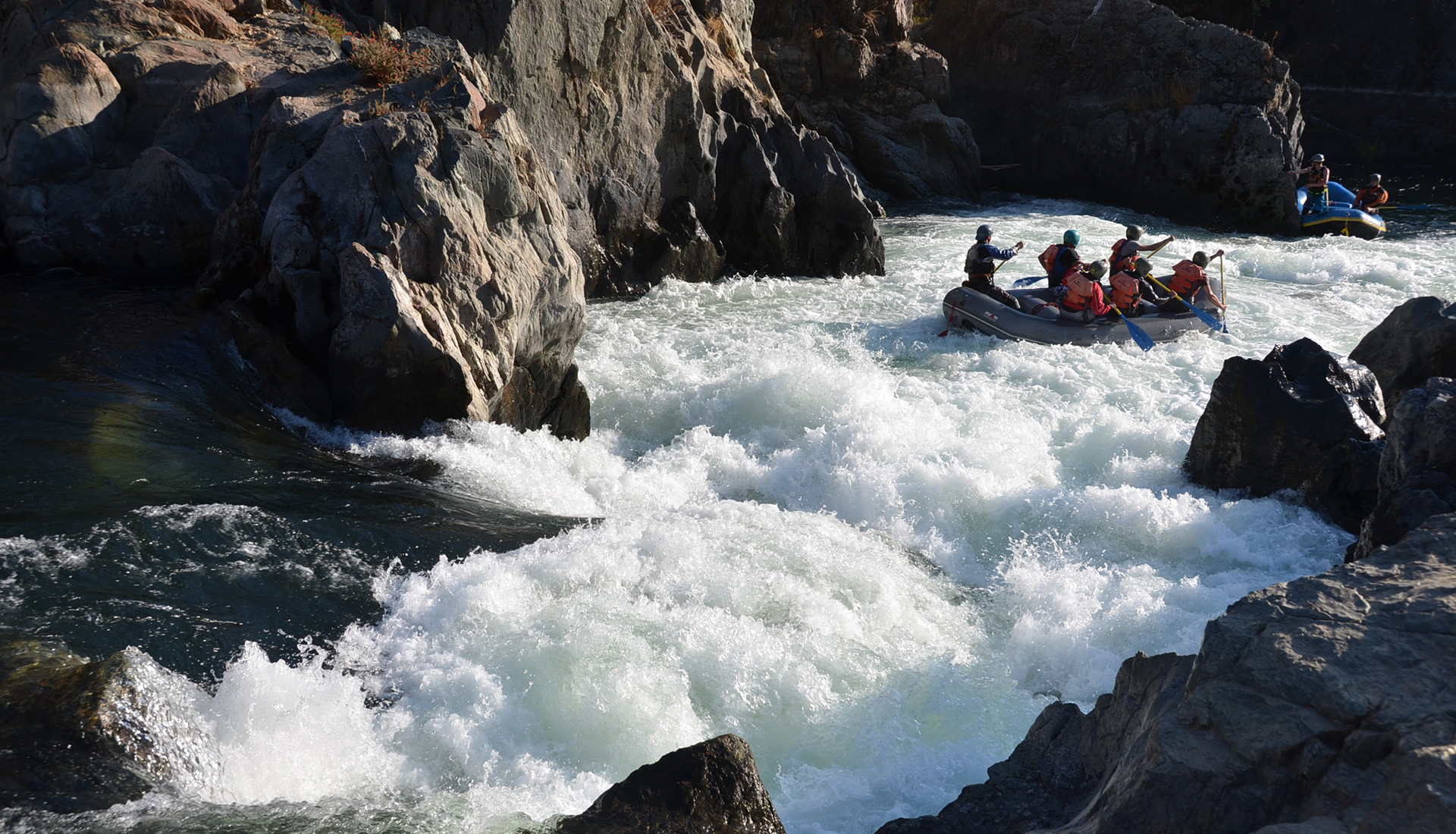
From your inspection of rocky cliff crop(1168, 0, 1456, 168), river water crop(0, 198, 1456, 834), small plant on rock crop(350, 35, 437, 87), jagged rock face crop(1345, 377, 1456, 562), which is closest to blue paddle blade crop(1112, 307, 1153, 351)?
river water crop(0, 198, 1456, 834)

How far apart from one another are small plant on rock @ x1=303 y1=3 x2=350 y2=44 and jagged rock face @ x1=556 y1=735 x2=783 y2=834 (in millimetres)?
10009

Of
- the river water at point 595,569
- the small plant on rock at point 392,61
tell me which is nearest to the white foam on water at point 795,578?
the river water at point 595,569

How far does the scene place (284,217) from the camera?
7.28 meters

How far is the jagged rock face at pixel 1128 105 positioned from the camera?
1925 centimetres

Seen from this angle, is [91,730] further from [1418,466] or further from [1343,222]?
[1343,222]

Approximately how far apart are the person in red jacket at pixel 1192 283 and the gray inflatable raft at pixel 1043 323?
0.25 metres

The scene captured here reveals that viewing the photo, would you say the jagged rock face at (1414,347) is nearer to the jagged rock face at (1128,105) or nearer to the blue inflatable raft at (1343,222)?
the blue inflatable raft at (1343,222)

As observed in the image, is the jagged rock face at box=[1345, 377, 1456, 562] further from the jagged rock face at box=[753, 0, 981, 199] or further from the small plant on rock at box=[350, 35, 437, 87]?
the jagged rock face at box=[753, 0, 981, 199]

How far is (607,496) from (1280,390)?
17.7ft

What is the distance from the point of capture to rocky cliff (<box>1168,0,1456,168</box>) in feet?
88.2

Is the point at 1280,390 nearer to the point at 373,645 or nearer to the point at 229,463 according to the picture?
the point at 373,645

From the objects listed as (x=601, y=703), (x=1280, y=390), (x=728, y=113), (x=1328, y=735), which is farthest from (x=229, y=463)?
(x=728, y=113)

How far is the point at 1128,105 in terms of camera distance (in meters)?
21.1

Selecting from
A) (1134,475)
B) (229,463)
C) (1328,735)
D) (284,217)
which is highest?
(284,217)
